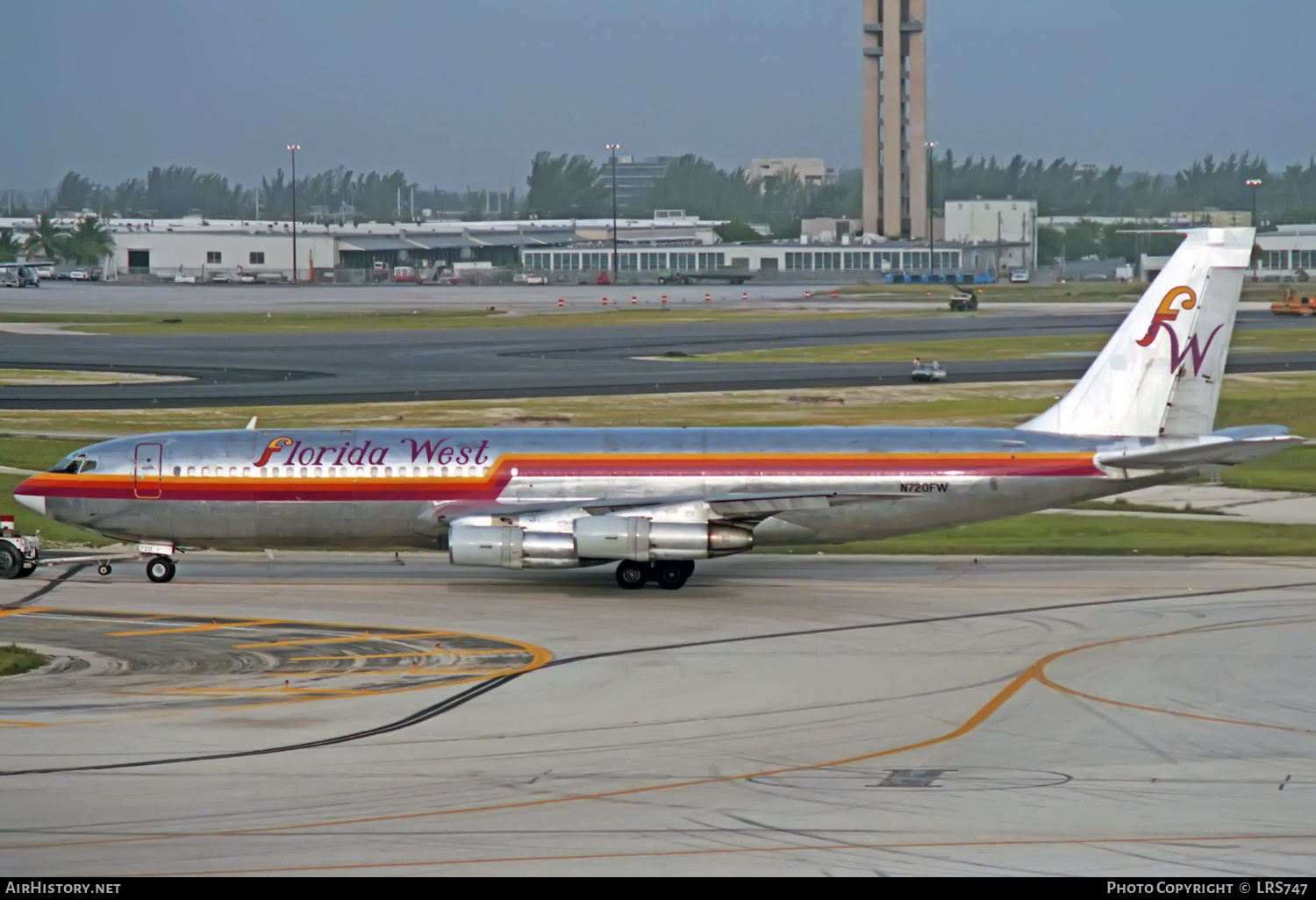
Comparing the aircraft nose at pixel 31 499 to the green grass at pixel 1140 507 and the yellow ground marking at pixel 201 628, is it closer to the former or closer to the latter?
the yellow ground marking at pixel 201 628

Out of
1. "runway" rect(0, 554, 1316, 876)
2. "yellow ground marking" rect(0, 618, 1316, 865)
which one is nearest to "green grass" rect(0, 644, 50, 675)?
"runway" rect(0, 554, 1316, 876)

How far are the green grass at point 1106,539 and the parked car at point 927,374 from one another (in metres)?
36.2

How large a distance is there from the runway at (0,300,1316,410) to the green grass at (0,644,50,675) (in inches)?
1829

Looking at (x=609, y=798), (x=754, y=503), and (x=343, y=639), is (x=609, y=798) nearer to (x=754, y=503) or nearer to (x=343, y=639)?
(x=343, y=639)

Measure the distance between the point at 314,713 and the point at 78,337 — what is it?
10177cm

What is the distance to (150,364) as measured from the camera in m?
101

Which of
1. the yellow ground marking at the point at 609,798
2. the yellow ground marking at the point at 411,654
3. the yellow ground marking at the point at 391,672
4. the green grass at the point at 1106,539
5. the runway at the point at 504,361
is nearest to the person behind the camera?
the yellow ground marking at the point at 609,798

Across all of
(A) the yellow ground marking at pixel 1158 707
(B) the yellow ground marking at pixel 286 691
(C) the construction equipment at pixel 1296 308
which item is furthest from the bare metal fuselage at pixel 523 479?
(C) the construction equipment at pixel 1296 308

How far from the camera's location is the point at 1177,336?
41562 millimetres

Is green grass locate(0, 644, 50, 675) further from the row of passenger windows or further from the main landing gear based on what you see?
the main landing gear

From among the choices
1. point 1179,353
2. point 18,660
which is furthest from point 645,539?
point 1179,353

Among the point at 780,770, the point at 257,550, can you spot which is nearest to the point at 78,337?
the point at 257,550

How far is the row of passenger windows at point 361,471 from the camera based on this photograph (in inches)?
1657

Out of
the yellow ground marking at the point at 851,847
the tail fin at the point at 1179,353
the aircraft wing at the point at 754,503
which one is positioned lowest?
the yellow ground marking at the point at 851,847
